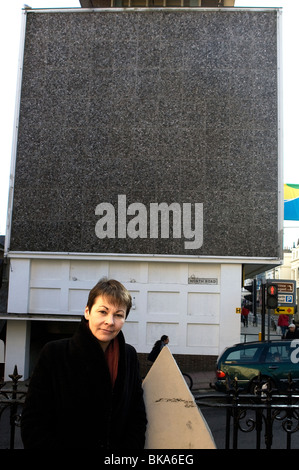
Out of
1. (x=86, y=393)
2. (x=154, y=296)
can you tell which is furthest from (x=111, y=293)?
(x=154, y=296)

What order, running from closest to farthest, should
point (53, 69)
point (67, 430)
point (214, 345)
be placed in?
1. point (67, 430)
2. point (214, 345)
3. point (53, 69)

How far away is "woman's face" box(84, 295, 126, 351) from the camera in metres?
2.86

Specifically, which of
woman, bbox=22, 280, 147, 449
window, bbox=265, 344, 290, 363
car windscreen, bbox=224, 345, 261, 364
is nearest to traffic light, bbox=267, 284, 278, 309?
window, bbox=265, 344, 290, 363

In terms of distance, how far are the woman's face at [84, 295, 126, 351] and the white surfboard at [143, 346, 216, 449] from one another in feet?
1.69

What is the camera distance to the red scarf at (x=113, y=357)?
2.89 meters

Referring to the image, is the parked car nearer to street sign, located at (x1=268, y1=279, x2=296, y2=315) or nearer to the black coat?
street sign, located at (x1=268, y1=279, x2=296, y2=315)

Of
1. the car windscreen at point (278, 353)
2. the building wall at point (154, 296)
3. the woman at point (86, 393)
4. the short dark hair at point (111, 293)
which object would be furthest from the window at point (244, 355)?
the short dark hair at point (111, 293)

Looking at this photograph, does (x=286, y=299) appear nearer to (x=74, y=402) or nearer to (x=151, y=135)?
(x=151, y=135)

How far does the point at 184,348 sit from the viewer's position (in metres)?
14.8

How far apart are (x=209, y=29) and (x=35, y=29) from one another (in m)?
5.66

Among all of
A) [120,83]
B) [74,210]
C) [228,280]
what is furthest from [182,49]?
[228,280]

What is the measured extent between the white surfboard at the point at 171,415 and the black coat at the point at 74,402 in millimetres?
248

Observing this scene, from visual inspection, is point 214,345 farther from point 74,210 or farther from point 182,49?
point 182,49

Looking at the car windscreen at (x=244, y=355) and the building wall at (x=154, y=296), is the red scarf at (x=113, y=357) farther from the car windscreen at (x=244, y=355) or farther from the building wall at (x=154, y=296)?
the building wall at (x=154, y=296)
